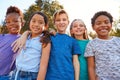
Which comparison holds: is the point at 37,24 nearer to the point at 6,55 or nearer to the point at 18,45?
the point at 18,45

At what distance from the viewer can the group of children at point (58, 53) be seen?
446 cm

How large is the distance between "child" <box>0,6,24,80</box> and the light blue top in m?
0.35

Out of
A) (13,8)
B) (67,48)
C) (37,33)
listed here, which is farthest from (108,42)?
(13,8)

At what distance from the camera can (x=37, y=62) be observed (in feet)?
14.8

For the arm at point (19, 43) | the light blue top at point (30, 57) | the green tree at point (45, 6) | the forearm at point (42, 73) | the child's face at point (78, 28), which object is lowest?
the forearm at point (42, 73)

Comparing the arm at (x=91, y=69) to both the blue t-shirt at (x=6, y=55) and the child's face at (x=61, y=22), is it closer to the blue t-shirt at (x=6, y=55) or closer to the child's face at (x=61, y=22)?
the child's face at (x=61, y=22)

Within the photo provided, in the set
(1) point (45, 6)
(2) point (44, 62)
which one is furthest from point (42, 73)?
(1) point (45, 6)

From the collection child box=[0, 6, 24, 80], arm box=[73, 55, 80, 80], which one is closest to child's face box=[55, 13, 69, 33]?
arm box=[73, 55, 80, 80]

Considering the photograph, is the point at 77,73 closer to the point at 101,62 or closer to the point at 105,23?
the point at 101,62

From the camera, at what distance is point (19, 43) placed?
15.5 ft

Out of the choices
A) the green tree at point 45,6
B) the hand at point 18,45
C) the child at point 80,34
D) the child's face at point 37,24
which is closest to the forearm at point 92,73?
the child at point 80,34

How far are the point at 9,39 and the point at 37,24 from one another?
2.31 ft

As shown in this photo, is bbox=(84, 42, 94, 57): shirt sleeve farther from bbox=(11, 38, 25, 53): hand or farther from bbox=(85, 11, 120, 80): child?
bbox=(11, 38, 25, 53): hand

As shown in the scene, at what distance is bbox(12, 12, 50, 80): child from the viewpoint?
14.5 ft
